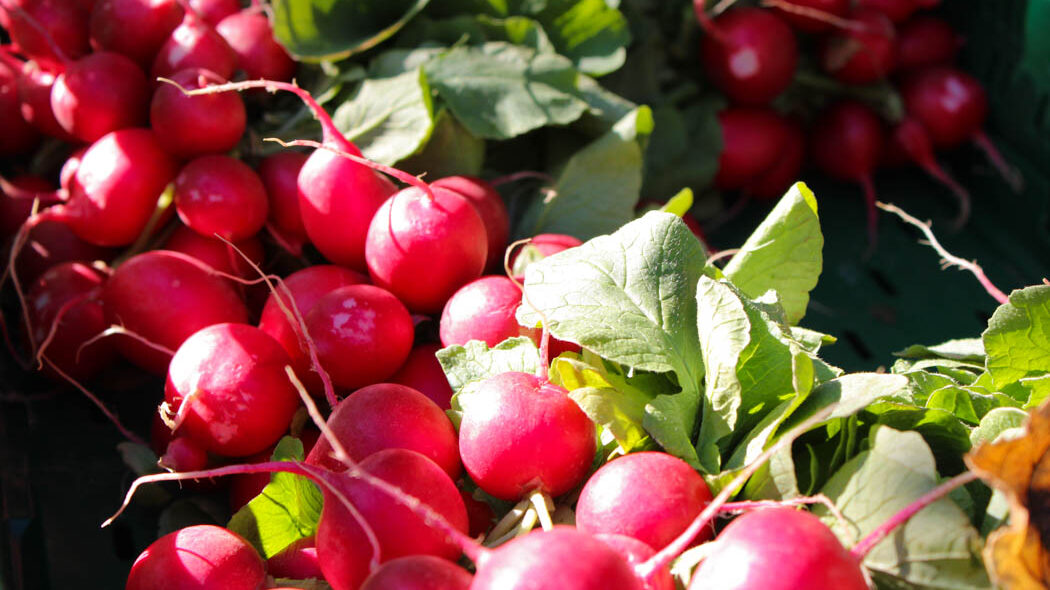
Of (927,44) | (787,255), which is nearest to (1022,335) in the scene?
(787,255)

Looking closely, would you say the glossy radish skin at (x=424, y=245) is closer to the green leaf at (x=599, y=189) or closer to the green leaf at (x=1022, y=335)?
the green leaf at (x=599, y=189)

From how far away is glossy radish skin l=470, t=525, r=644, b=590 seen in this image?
1.82 ft

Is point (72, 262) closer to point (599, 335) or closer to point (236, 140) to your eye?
point (236, 140)

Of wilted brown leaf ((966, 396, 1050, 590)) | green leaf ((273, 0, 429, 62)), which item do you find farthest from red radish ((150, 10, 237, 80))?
wilted brown leaf ((966, 396, 1050, 590))

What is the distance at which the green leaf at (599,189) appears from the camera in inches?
53.9

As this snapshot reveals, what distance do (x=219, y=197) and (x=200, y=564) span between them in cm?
63

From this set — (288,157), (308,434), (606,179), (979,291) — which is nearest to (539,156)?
(606,179)

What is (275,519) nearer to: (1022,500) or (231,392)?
(231,392)

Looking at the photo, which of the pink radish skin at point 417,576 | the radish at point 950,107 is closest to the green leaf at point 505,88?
the pink radish skin at point 417,576

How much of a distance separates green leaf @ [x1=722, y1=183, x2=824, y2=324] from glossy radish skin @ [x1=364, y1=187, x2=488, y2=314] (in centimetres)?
34

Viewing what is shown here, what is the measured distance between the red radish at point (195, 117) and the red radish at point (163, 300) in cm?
18

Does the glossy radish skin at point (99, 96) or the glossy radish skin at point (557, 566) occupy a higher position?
the glossy radish skin at point (99, 96)

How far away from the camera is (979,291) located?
5.88ft

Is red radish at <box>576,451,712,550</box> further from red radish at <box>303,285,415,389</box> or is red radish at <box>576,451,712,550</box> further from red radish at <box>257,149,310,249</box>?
red radish at <box>257,149,310,249</box>
